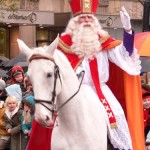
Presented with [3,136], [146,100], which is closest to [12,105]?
[3,136]

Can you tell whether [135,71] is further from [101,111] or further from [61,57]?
[61,57]

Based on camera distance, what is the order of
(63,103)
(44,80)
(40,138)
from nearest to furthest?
(44,80) < (63,103) < (40,138)

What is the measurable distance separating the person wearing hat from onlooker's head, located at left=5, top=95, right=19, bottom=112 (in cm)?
287

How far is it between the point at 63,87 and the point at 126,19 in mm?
1247

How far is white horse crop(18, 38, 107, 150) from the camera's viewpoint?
5445mm

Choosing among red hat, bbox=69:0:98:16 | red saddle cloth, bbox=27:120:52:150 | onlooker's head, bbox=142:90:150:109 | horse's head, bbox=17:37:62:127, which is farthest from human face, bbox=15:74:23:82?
horse's head, bbox=17:37:62:127

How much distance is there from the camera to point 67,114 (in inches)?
235

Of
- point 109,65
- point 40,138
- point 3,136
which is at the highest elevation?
point 109,65

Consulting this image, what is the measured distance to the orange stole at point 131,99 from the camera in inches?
274

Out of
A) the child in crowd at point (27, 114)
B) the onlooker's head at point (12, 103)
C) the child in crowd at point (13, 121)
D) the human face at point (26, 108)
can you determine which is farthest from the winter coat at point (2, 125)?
the human face at point (26, 108)

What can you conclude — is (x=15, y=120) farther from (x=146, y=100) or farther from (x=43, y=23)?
(x=43, y=23)

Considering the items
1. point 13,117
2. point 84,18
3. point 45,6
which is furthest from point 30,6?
point 84,18

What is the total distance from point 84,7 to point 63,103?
1.55 metres

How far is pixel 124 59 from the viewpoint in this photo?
22.6 feet
